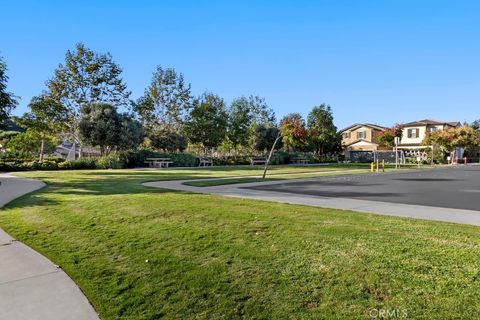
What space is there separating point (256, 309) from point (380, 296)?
3.95 ft

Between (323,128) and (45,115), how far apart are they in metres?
35.0

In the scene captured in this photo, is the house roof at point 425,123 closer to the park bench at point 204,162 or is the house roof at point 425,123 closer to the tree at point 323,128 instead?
the tree at point 323,128

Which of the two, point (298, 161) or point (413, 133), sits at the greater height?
point (413, 133)

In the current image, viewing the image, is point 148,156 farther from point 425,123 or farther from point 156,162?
point 425,123

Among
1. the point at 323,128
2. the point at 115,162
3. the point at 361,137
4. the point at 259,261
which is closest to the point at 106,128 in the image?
the point at 115,162

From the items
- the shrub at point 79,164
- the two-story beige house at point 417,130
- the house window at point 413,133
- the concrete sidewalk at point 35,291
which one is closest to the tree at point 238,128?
the shrub at point 79,164

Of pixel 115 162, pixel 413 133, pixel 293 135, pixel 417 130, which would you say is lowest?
pixel 115 162

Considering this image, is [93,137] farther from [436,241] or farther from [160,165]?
[436,241]

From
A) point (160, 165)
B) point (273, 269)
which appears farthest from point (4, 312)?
point (160, 165)

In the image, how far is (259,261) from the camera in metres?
4.63

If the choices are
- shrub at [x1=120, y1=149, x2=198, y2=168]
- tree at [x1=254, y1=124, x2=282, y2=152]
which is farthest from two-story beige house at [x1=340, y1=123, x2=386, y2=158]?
shrub at [x1=120, y1=149, x2=198, y2=168]

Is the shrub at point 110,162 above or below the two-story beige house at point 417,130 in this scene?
below

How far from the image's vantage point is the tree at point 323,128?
5172 centimetres

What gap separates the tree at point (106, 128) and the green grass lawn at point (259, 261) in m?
21.9
